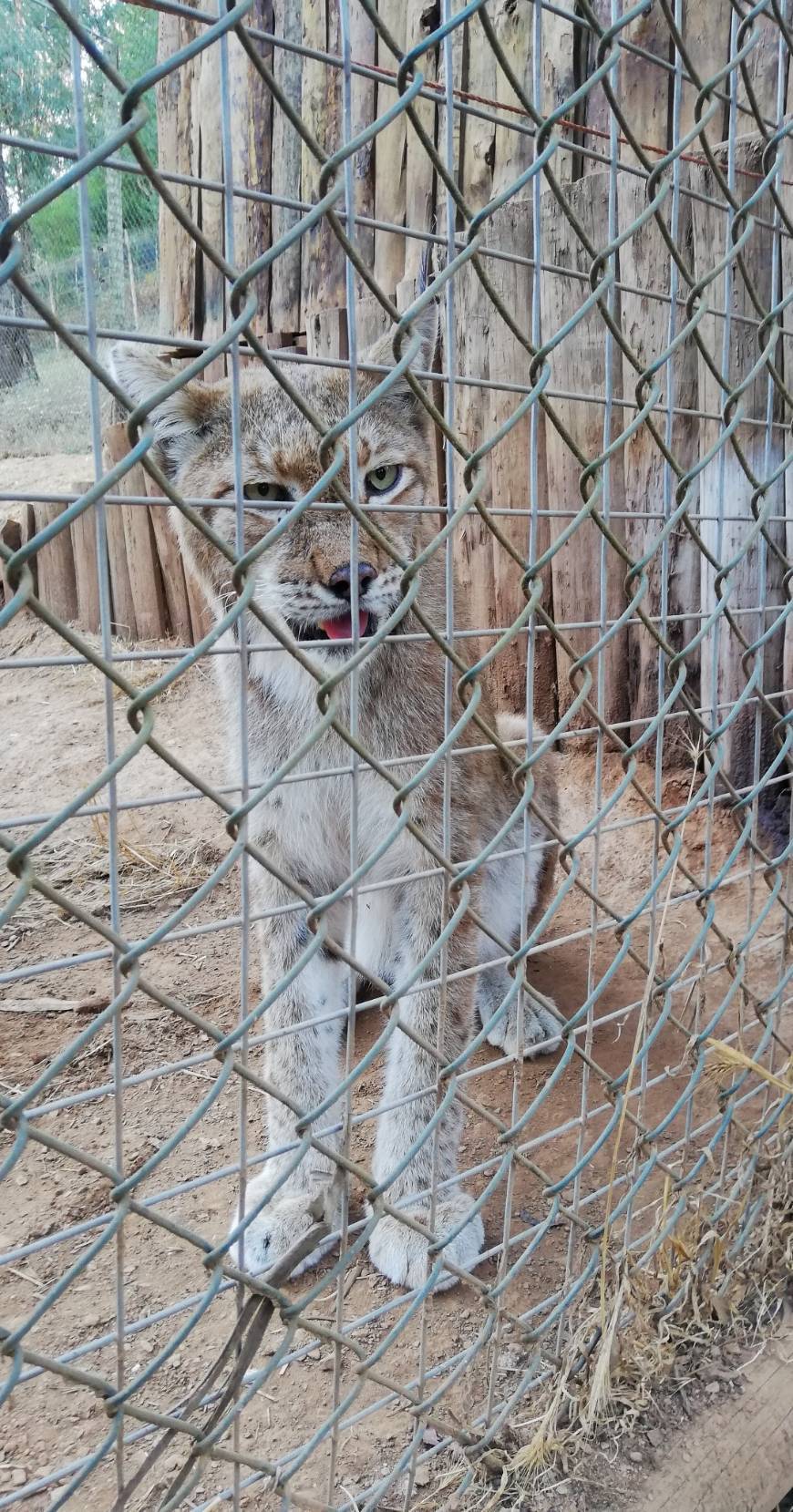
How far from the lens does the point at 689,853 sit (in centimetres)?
387

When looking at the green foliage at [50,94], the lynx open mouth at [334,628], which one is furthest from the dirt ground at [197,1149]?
the green foliage at [50,94]

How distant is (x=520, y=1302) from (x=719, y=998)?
4.71ft

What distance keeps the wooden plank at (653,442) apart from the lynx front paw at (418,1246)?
2261 mm

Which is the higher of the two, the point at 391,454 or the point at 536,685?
the point at 391,454

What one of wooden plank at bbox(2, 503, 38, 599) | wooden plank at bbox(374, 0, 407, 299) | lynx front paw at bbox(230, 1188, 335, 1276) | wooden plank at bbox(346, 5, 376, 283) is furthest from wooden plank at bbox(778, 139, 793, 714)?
wooden plank at bbox(2, 503, 38, 599)

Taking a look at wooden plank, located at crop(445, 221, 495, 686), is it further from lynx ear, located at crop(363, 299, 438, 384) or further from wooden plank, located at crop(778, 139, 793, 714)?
lynx ear, located at crop(363, 299, 438, 384)

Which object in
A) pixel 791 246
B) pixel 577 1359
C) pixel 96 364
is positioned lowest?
pixel 577 1359

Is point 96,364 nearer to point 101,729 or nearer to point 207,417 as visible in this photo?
point 207,417

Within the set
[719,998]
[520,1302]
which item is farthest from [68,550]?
[520,1302]

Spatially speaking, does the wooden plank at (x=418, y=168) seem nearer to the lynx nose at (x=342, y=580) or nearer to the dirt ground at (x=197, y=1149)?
the dirt ground at (x=197, y=1149)

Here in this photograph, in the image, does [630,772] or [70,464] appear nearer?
[630,772]

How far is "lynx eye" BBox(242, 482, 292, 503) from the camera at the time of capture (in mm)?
2051

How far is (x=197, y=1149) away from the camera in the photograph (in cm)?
253

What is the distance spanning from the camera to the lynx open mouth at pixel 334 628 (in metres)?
1.99
